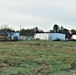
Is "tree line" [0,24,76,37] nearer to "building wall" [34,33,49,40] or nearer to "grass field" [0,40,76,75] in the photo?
"building wall" [34,33,49,40]

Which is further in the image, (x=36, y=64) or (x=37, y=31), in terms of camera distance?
(x=37, y=31)

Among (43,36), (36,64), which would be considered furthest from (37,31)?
(36,64)

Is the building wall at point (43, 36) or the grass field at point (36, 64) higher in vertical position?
the building wall at point (43, 36)

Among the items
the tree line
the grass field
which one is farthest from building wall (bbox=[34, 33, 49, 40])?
the grass field

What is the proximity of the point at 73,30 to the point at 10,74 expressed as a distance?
16536cm

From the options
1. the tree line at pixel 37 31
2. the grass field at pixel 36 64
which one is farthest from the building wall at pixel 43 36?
the grass field at pixel 36 64

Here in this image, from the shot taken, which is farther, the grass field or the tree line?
the tree line

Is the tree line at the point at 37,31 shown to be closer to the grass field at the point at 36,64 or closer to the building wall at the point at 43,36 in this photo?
the building wall at the point at 43,36

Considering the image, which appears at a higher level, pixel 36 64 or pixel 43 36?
pixel 43 36

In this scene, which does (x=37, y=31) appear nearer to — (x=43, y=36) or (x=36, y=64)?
(x=43, y=36)

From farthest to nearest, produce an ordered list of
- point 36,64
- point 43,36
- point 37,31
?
point 37,31 → point 43,36 → point 36,64

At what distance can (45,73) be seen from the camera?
1500 centimetres

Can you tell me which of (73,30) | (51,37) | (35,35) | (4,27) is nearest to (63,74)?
(51,37)

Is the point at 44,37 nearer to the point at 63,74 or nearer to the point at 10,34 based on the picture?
the point at 10,34
